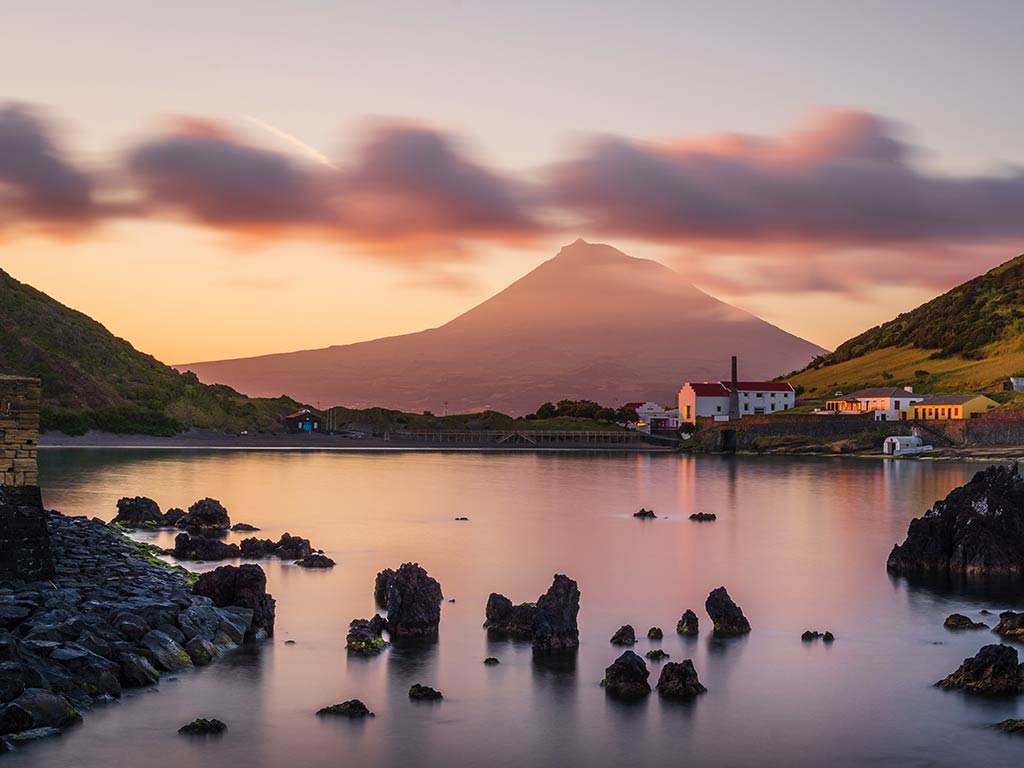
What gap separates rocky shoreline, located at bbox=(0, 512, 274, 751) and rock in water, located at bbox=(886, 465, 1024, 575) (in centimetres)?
2423

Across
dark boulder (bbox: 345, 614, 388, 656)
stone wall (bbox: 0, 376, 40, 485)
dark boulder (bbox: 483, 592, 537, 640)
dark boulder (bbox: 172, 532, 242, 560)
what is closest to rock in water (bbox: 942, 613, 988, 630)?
dark boulder (bbox: 483, 592, 537, 640)

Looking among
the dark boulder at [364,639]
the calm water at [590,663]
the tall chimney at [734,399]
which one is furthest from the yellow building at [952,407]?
the dark boulder at [364,639]

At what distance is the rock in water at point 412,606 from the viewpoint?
2925 cm

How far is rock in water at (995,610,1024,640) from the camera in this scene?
29.2 meters

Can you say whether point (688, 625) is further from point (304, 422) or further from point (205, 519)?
point (304, 422)

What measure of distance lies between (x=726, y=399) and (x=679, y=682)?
14888 cm

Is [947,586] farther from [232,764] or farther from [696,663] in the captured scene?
[232,764]

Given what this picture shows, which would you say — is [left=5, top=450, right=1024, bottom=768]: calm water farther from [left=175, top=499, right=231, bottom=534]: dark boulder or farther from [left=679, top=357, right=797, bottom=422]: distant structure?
[left=679, top=357, right=797, bottom=422]: distant structure

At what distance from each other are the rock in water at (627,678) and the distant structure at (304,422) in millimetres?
169498

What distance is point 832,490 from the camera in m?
89.6

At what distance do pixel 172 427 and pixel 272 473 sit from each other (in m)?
70.5

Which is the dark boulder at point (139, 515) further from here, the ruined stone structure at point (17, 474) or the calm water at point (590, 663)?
the ruined stone structure at point (17, 474)

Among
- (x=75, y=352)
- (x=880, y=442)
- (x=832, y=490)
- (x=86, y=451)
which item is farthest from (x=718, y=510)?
(x=75, y=352)

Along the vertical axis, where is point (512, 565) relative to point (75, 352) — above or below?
below
